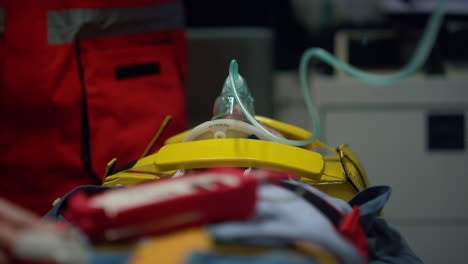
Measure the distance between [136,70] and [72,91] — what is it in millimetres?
155

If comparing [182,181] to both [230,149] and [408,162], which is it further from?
[408,162]

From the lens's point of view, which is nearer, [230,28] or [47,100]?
[47,100]

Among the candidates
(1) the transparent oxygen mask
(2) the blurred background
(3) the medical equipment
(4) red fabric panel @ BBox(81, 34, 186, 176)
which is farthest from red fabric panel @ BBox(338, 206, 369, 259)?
(2) the blurred background

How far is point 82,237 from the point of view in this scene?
1.40 feet

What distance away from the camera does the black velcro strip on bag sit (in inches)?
45.3

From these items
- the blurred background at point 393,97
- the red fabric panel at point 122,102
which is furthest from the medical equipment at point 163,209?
the blurred background at point 393,97

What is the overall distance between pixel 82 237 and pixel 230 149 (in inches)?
11.7

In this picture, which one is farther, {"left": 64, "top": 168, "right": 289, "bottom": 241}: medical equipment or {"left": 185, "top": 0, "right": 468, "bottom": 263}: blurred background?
{"left": 185, "top": 0, "right": 468, "bottom": 263}: blurred background

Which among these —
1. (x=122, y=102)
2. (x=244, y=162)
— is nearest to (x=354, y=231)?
(x=244, y=162)

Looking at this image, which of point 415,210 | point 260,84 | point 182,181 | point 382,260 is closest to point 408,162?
point 415,210

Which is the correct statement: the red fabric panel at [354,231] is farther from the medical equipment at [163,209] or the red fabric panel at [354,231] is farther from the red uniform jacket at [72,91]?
the red uniform jacket at [72,91]

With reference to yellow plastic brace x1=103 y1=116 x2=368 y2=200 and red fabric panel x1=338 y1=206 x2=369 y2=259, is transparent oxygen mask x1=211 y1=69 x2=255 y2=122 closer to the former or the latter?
yellow plastic brace x1=103 y1=116 x2=368 y2=200

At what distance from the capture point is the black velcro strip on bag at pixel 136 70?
115 centimetres

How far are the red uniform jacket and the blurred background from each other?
50 centimetres
